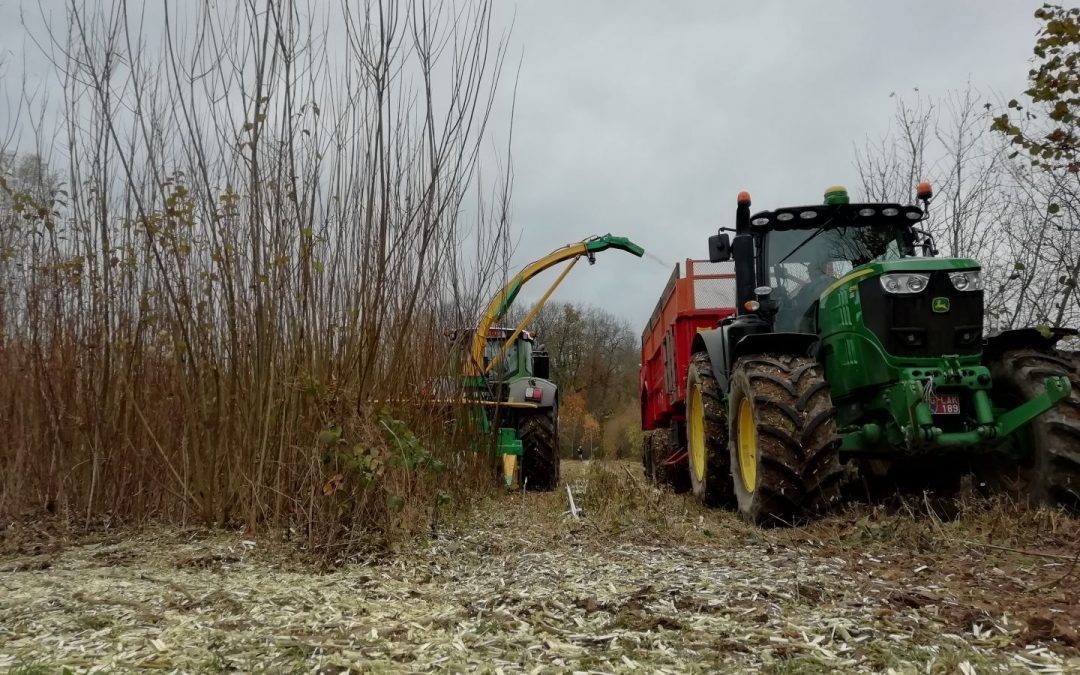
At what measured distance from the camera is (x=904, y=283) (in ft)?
16.5

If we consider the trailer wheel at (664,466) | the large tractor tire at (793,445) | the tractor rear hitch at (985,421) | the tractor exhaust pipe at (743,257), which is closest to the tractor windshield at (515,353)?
the trailer wheel at (664,466)

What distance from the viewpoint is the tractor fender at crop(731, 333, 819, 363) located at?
17.6 ft

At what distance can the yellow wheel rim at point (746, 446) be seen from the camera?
18.5 feet

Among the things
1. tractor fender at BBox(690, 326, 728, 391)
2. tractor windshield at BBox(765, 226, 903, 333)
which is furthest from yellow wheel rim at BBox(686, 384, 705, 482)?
tractor windshield at BBox(765, 226, 903, 333)

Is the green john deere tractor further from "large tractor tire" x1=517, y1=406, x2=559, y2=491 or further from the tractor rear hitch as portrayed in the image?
"large tractor tire" x1=517, y1=406, x2=559, y2=491

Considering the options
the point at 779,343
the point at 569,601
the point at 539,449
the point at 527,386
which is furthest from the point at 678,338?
the point at 569,601

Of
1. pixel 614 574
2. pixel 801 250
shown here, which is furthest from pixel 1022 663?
pixel 801 250

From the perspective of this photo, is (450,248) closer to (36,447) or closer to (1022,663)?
(36,447)

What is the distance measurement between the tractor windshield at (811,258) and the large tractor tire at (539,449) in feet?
12.4

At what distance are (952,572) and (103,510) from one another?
447 cm

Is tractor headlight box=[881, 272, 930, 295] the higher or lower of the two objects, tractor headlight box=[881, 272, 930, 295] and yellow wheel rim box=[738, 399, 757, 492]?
the higher

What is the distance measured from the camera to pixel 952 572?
3314mm

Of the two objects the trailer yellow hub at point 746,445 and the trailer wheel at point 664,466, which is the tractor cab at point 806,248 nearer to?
the trailer yellow hub at point 746,445

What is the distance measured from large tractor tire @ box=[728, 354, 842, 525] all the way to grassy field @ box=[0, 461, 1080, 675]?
216 millimetres
